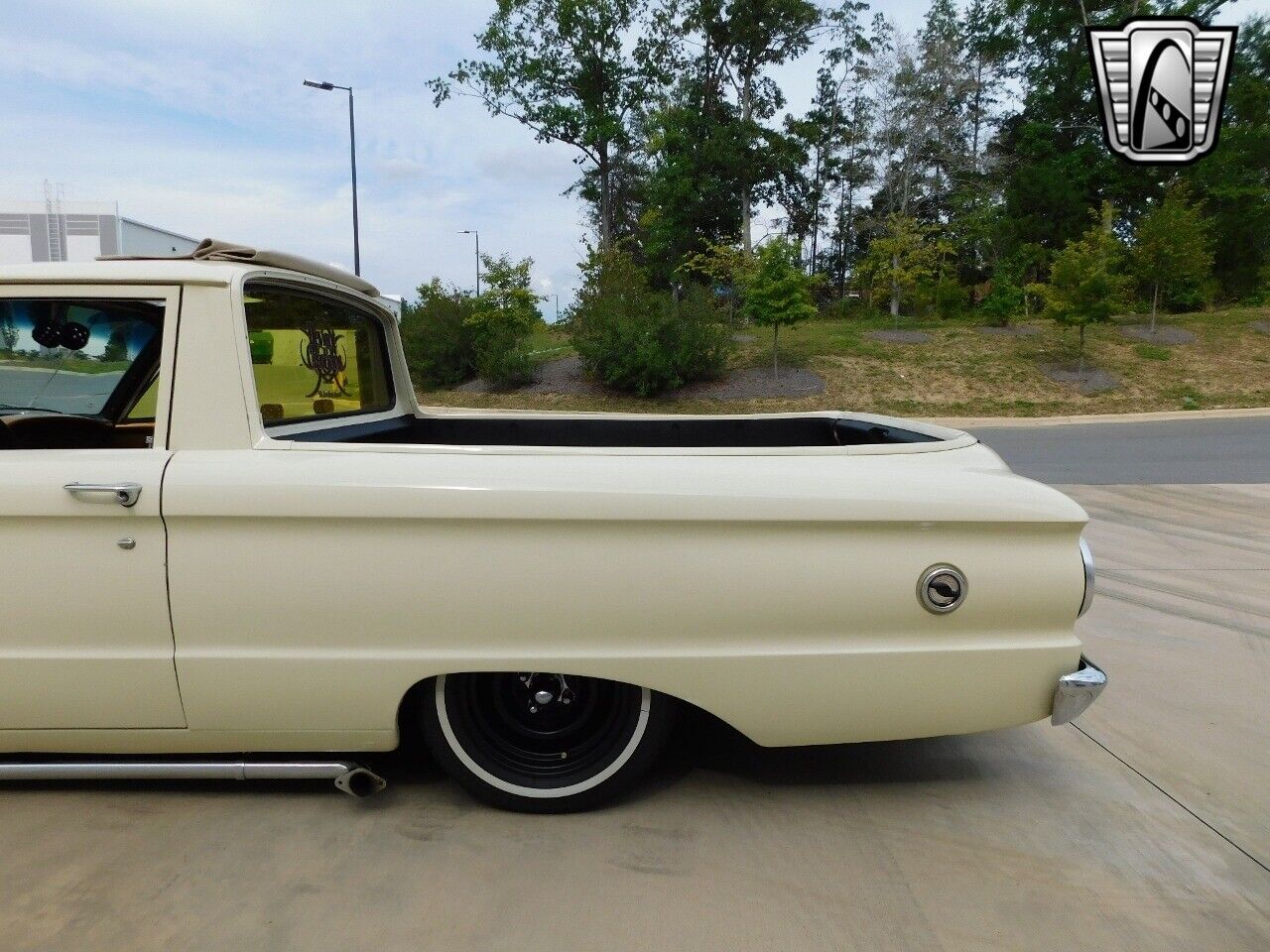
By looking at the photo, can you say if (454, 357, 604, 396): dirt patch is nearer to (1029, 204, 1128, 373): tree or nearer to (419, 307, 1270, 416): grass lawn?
(419, 307, 1270, 416): grass lawn

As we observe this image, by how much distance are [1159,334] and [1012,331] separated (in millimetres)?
3358

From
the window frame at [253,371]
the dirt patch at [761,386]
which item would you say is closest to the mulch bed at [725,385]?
the dirt patch at [761,386]

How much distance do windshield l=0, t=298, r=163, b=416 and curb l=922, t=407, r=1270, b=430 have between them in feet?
48.1

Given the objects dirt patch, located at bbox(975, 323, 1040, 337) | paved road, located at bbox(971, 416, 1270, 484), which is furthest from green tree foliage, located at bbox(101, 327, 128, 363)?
dirt patch, located at bbox(975, 323, 1040, 337)

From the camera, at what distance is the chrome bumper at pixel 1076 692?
8.30 ft

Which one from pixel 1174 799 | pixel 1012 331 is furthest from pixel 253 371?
pixel 1012 331

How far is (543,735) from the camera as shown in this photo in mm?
2773

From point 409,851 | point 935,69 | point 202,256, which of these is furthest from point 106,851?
point 935,69

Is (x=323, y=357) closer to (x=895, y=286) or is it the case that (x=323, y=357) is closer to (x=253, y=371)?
(x=253, y=371)

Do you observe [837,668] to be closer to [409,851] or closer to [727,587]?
[727,587]

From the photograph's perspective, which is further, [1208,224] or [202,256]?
[1208,224]

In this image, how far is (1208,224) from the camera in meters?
23.4

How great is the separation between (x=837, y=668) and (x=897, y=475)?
555 millimetres

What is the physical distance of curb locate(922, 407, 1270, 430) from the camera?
642 inches
